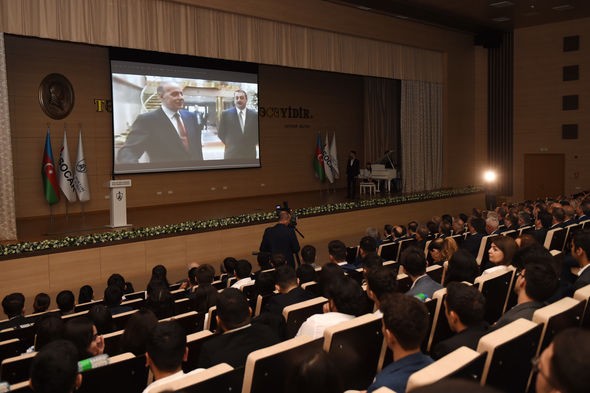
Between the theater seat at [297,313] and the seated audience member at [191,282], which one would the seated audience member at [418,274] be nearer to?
the theater seat at [297,313]

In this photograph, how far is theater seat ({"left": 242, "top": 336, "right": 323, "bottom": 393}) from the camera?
2.48 metres

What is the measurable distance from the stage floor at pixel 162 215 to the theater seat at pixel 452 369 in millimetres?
8369

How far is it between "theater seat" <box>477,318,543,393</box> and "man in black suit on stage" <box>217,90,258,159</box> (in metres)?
13.0

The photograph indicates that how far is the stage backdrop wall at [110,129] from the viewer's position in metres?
12.2

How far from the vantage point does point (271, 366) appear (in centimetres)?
256

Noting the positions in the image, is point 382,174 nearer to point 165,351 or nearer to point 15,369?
point 15,369

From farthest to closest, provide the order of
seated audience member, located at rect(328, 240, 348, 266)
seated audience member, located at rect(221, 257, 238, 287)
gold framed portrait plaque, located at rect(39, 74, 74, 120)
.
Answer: gold framed portrait plaque, located at rect(39, 74, 74, 120) < seated audience member, located at rect(221, 257, 238, 287) < seated audience member, located at rect(328, 240, 348, 266)

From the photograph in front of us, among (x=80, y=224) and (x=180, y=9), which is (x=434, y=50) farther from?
(x=80, y=224)

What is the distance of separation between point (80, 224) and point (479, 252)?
755 centimetres

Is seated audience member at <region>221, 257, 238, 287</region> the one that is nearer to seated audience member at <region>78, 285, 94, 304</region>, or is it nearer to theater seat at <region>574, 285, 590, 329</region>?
seated audience member at <region>78, 285, 94, 304</region>

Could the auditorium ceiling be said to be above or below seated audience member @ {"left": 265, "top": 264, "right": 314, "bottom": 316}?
above

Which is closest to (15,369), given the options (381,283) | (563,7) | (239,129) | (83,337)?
(83,337)

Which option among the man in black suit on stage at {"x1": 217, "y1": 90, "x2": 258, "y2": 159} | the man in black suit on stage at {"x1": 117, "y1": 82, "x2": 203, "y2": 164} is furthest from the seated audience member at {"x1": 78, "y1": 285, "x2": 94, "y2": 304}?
the man in black suit on stage at {"x1": 217, "y1": 90, "x2": 258, "y2": 159}

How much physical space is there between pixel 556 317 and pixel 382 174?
14.2m
